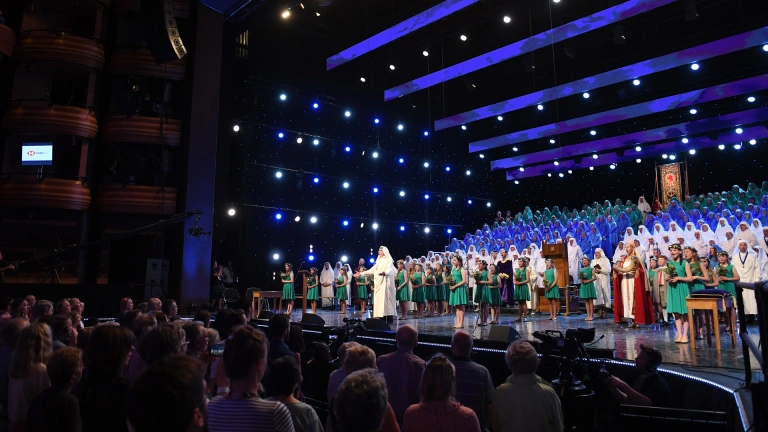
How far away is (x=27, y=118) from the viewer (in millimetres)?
14500

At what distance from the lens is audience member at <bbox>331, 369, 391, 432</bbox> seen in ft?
6.20

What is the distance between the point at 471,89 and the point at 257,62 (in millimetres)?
7993

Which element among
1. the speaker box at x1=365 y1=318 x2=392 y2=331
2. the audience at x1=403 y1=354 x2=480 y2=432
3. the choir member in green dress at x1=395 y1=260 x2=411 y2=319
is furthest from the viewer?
the choir member in green dress at x1=395 y1=260 x2=411 y2=319

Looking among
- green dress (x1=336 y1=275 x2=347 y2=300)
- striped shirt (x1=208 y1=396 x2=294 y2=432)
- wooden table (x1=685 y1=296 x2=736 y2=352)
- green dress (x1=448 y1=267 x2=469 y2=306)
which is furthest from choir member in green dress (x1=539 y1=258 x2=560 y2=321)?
striped shirt (x1=208 y1=396 x2=294 y2=432)

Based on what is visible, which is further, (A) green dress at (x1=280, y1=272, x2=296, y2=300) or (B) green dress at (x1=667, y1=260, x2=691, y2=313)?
(A) green dress at (x1=280, y1=272, x2=296, y2=300)

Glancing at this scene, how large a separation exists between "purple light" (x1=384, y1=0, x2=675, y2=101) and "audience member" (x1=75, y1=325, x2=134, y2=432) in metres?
15.9

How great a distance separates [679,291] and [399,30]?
1172 centimetres

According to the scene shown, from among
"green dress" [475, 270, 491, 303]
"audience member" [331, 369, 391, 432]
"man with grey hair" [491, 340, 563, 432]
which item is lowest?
"man with grey hair" [491, 340, 563, 432]

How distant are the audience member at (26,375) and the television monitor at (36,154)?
13835 mm

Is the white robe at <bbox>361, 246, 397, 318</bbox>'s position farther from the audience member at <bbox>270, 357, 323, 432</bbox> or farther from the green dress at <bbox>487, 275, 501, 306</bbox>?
the audience member at <bbox>270, 357, 323, 432</bbox>

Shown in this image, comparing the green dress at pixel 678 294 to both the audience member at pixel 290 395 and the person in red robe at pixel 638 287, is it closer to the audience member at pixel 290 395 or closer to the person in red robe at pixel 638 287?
the person in red robe at pixel 638 287

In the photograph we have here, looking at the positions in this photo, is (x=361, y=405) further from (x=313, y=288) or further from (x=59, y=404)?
(x=313, y=288)

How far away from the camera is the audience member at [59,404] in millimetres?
2254

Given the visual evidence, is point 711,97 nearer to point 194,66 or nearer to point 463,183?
point 463,183
